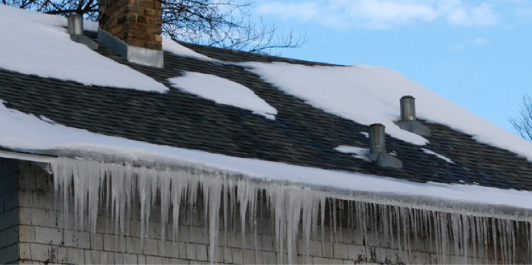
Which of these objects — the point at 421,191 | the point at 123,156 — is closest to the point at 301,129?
the point at 421,191

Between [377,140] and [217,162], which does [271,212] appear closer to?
[217,162]

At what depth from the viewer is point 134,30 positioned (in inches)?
452

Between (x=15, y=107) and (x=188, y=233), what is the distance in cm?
187

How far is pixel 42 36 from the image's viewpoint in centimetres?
1109

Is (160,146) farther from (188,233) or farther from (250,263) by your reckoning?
(250,263)

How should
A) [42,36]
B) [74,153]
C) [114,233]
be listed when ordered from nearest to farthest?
[74,153]
[114,233]
[42,36]

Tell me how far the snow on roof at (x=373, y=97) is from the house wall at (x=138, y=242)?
237cm

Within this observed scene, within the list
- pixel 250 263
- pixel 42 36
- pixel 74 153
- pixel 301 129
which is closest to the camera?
pixel 74 153

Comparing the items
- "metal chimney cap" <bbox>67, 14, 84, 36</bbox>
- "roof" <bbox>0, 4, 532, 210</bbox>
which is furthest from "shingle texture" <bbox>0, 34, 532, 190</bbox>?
"metal chimney cap" <bbox>67, 14, 84, 36</bbox>

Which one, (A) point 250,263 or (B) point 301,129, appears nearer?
(A) point 250,263

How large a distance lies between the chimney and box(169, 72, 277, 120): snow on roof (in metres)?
0.57

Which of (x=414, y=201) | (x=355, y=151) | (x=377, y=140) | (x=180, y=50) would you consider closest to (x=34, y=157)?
(x=414, y=201)

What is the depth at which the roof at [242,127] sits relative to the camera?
8.31 meters

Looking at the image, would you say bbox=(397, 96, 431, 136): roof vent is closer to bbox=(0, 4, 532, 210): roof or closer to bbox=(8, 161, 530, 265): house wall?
bbox=(0, 4, 532, 210): roof
